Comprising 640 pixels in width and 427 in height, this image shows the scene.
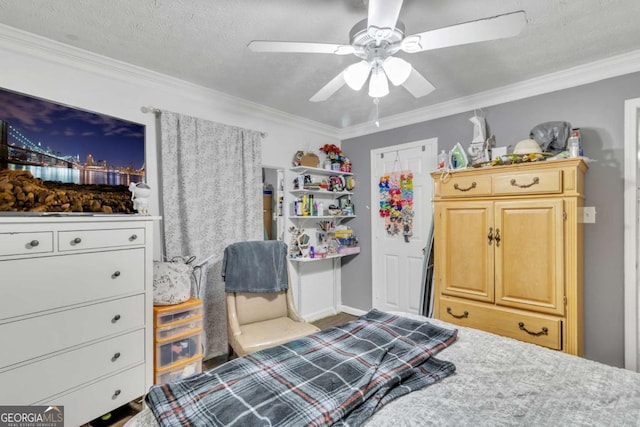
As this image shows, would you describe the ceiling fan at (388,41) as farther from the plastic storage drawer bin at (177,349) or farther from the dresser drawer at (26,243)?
the plastic storage drawer bin at (177,349)

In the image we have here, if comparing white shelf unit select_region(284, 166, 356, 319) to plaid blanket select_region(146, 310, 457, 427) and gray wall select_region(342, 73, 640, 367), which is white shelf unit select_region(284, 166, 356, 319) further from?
gray wall select_region(342, 73, 640, 367)

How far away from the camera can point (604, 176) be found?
243 centimetres

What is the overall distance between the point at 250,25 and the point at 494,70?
6.45 feet

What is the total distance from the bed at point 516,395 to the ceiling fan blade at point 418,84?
149 cm

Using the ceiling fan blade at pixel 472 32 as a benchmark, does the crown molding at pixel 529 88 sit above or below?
above

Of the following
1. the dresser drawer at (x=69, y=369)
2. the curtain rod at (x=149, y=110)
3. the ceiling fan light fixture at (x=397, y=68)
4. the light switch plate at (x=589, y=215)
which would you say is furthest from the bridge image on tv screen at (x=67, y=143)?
the light switch plate at (x=589, y=215)

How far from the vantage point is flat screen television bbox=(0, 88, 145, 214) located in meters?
1.91

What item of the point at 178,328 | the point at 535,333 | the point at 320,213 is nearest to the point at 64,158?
the point at 178,328

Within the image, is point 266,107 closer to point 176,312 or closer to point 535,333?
point 176,312

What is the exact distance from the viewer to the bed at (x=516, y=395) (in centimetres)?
99

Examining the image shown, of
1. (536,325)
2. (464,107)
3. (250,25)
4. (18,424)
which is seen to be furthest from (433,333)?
(464,107)

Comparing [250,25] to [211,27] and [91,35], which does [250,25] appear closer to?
[211,27]

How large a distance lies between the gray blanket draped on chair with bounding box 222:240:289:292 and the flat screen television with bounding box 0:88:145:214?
0.90 meters

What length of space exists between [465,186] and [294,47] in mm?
1752
